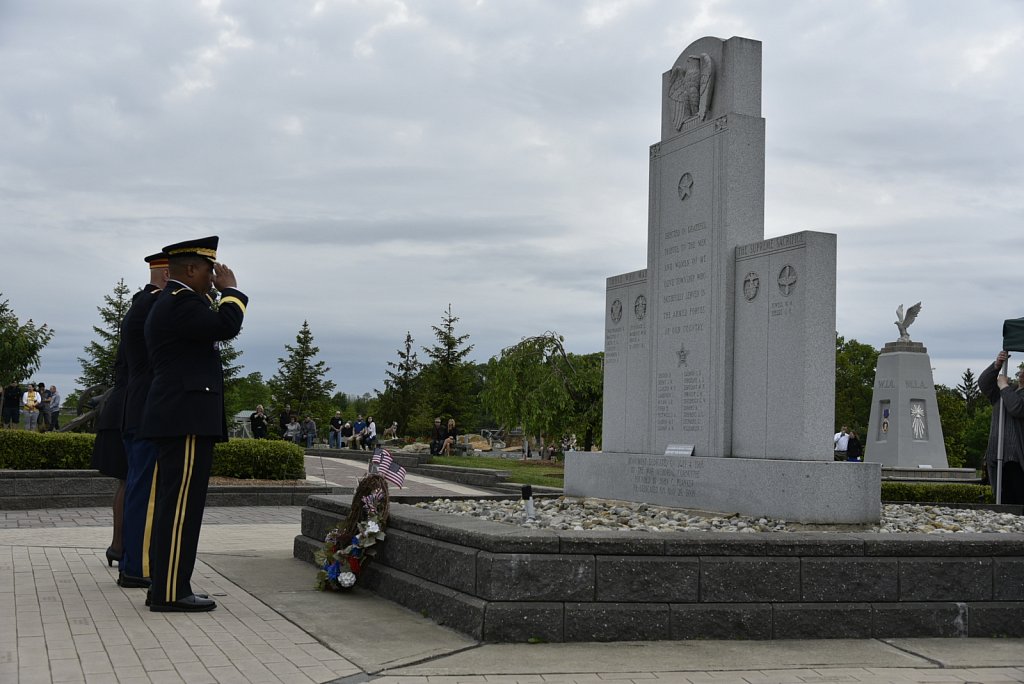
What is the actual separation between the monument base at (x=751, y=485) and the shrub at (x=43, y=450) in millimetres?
9275

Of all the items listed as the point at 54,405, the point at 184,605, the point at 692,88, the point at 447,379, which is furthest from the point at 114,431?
the point at 447,379

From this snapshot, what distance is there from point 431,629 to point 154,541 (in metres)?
1.91

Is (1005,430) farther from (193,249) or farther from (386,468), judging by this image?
(193,249)

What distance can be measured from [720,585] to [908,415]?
79.0 ft

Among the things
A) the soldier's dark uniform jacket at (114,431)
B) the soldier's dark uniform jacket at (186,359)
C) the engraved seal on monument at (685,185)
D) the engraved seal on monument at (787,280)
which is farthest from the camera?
the engraved seal on monument at (685,185)

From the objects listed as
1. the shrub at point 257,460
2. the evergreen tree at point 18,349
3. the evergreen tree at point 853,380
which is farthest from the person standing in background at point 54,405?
the evergreen tree at point 853,380

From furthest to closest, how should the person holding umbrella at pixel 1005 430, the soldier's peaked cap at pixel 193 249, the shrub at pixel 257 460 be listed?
the shrub at pixel 257 460 → the person holding umbrella at pixel 1005 430 → the soldier's peaked cap at pixel 193 249

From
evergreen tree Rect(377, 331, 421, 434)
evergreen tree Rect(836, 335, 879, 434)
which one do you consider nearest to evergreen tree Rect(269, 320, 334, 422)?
evergreen tree Rect(377, 331, 421, 434)

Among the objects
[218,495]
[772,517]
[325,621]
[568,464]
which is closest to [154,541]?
[325,621]

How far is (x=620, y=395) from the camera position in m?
11.4

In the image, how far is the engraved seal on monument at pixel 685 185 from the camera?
10359 mm

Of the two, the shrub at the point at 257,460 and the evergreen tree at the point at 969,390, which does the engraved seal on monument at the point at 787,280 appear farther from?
the evergreen tree at the point at 969,390

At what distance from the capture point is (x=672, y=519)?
882cm

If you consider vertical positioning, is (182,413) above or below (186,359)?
below
